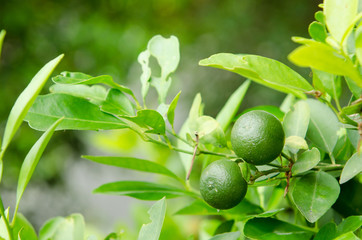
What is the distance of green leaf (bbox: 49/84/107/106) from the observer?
1.60ft

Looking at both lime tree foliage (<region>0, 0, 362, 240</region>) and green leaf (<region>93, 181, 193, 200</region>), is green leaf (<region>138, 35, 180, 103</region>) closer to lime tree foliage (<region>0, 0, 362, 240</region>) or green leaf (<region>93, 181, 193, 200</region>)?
lime tree foliage (<region>0, 0, 362, 240</region>)

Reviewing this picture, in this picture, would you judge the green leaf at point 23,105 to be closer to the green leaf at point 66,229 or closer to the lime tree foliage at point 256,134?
the lime tree foliage at point 256,134

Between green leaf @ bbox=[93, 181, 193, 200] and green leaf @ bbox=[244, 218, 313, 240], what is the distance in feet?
0.37

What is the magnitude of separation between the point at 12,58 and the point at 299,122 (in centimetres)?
192

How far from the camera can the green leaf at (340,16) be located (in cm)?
34

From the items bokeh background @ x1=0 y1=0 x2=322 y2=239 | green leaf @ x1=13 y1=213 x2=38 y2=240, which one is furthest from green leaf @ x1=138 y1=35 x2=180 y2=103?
bokeh background @ x1=0 y1=0 x2=322 y2=239

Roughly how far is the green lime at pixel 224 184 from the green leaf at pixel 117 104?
0.12 metres

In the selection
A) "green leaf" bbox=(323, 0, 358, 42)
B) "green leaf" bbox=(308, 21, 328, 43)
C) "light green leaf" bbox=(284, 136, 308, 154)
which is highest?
"green leaf" bbox=(323, 0, 358, 42)

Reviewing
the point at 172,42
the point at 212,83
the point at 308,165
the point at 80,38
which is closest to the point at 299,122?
the point at 308,165

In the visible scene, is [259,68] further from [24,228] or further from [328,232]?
[24,228]

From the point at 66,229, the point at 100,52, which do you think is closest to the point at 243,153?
the point at 66,229

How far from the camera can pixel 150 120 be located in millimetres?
443

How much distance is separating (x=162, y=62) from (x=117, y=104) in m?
0.09

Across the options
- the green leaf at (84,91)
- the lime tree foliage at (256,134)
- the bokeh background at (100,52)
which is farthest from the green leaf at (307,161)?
the bokeh background at (100,52)
